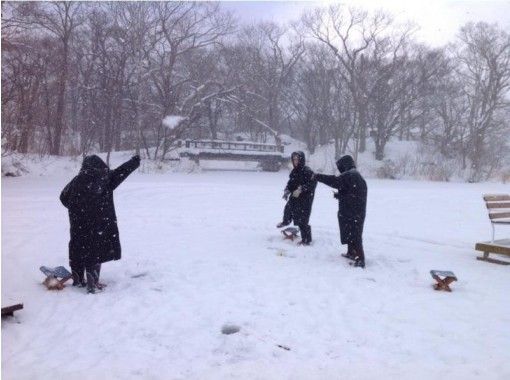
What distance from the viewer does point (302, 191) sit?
8.32 m

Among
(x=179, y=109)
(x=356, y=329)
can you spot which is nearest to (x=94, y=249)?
(x=356, y=329)

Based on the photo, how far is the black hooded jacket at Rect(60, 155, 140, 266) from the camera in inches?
223

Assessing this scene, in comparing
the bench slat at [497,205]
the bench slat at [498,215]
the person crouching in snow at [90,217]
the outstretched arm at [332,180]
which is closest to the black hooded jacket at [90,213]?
the person crouching in snow at [90,217]

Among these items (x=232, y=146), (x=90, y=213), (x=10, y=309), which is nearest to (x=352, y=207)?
(x=90, y=213)

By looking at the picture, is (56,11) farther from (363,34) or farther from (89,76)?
(363,34)

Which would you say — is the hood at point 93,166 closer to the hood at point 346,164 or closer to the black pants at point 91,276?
the black pants at point 91,276

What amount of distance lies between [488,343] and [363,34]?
36165 millimetres

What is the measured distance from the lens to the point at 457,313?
212 inches

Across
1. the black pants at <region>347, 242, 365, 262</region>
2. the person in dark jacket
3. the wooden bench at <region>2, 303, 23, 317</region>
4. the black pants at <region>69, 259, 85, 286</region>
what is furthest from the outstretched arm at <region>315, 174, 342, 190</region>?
the wooden bench at <region>2, 303, 23, 317</region>

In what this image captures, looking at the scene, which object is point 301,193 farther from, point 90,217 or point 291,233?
point 90,217

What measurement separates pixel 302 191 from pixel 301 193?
4 cm

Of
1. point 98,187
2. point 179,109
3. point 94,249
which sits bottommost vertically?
point 94,249

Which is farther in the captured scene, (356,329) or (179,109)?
(179,109)

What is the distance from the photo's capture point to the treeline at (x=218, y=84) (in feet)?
83.1
